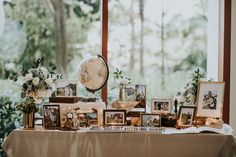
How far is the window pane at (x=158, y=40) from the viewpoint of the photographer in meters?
3.66

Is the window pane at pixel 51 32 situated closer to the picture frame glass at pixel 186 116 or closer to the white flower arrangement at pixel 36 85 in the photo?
the white flower arrangement at pixel 36 85

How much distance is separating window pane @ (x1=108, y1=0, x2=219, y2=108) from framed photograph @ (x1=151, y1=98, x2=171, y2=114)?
0.65 metres

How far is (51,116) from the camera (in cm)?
277

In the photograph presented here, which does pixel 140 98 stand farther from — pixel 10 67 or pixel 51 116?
pixel 10 67

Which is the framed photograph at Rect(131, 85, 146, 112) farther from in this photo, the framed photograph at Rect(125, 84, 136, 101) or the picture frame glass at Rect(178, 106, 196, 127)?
the picture frame glass at Rect(178, 106, 196, 127)

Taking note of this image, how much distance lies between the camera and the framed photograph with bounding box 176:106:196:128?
110 inches

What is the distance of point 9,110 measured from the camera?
3.59 metres

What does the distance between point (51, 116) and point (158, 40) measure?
1466 mm

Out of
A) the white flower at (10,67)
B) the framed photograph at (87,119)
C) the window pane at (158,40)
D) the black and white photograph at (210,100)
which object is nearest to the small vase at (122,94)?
the framed photograph at (87,119)

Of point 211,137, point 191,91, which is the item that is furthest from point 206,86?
point 211,137

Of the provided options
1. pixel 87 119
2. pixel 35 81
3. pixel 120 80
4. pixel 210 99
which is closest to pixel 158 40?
pixel 120 80

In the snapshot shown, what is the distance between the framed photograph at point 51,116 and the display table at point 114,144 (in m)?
0.12

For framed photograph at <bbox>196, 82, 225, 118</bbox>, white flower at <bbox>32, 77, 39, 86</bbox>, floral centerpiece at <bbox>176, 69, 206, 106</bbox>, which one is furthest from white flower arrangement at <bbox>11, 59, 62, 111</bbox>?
framed photograph at <bbox>196, 82, 225, 118</bbox>

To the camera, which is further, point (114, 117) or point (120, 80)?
point (120, 80)
